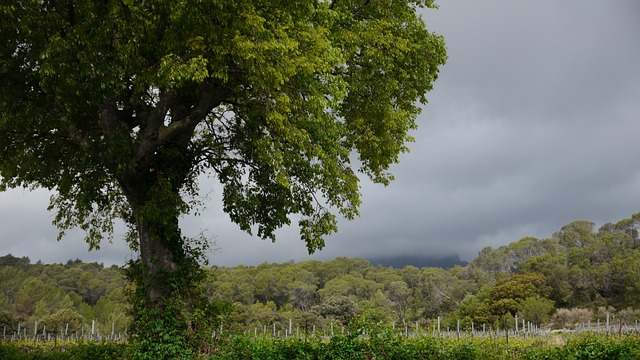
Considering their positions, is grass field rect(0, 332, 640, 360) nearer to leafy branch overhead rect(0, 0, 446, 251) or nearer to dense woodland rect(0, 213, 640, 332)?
leafy branch overhead rect(0, 0, 446, 251)

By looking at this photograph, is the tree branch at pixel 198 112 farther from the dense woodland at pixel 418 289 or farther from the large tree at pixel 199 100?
the dense woodland at pixel 418 289

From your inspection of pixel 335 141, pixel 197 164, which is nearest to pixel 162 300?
pixel 197 164

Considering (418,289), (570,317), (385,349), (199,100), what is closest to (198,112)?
(199,100)

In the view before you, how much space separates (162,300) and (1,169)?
674 cm

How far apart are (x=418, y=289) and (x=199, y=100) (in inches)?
3147

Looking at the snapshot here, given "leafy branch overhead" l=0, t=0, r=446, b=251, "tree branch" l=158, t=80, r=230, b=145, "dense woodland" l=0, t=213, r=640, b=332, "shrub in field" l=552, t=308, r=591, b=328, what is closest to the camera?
"leafy branch overhead" l=0, t=0, r=446, b=251

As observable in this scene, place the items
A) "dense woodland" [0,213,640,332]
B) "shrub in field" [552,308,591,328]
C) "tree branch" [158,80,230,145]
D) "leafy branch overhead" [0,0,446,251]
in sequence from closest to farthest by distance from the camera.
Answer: "leafy branch overhead" [0,0,446,251], "tree branch" [158,80,230,145], "shrub in field" [552,308,591,328], "dense woodland" [0,213,640,332]

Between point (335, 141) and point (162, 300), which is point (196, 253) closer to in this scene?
point (162, 300)

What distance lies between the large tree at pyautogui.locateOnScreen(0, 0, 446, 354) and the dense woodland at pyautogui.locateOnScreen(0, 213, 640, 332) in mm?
22118

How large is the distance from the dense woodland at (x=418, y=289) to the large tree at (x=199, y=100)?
22118mm

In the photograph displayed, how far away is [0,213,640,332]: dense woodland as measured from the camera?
57.8 meters

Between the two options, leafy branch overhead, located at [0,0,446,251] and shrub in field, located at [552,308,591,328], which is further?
shrub in field, located at [552,308,591,328]

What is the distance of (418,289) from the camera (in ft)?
292

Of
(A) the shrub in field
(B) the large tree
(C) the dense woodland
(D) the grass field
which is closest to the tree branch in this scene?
(B) the large tree
